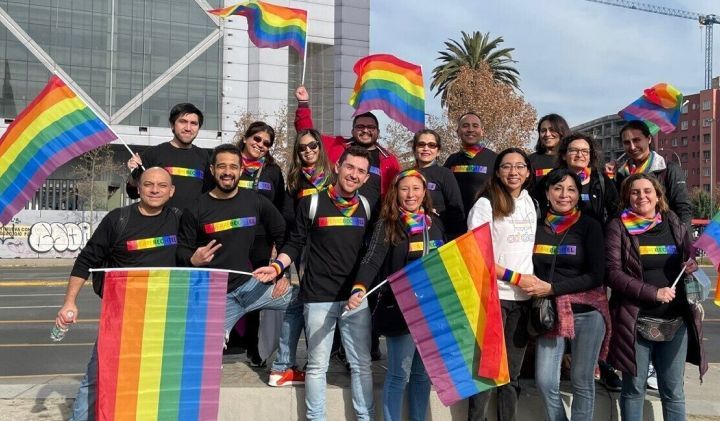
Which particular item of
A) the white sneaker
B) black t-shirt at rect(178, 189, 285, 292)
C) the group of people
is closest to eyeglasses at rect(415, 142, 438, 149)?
the group of people

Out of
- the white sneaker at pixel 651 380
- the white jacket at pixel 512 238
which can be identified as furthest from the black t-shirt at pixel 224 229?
the white sneaker at pixel 651 380

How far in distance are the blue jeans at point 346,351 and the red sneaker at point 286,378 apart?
51 cm

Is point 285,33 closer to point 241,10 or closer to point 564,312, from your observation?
point 241,10

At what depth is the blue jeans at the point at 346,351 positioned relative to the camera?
4691 mm

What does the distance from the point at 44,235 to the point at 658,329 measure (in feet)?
113

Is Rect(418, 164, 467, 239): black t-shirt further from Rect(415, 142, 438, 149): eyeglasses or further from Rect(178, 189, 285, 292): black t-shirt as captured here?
Rect(178, 189, 285, 292): black t-shirt

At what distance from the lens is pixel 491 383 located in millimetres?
4441

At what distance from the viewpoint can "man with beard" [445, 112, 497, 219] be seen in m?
5.91

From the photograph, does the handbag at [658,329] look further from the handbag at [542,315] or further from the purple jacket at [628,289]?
the handbag at [542,315]

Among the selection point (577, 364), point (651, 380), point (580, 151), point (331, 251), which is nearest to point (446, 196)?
point (580, 151)

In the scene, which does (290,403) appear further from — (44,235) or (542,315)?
(44,235)

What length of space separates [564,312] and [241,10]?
199 inches

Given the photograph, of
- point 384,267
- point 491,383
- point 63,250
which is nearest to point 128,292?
point 384,267

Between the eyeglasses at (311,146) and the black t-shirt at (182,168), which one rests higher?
the eyeglasses at (311,146)
